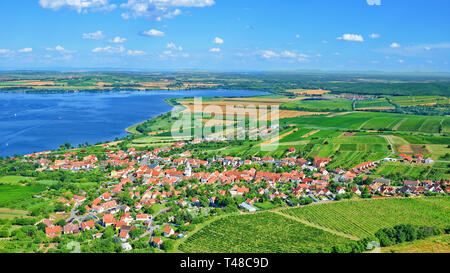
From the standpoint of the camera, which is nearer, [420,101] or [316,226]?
[316,226]

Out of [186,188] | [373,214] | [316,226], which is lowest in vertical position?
[316,226]

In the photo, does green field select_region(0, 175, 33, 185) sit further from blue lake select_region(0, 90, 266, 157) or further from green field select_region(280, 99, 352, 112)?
green field select_region(280, 99, 352, 112)

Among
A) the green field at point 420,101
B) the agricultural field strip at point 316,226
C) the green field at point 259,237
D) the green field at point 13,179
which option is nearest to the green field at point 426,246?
the agricultural field strip at point 316,226

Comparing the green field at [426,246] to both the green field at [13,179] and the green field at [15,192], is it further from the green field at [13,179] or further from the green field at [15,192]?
the green field at [13,179]

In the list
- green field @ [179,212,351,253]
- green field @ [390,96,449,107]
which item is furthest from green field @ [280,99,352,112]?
green field @ [179,212,351,253]

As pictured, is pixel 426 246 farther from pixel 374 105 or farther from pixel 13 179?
pixel 374 105

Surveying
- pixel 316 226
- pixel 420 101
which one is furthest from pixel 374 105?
pixel 316 226
